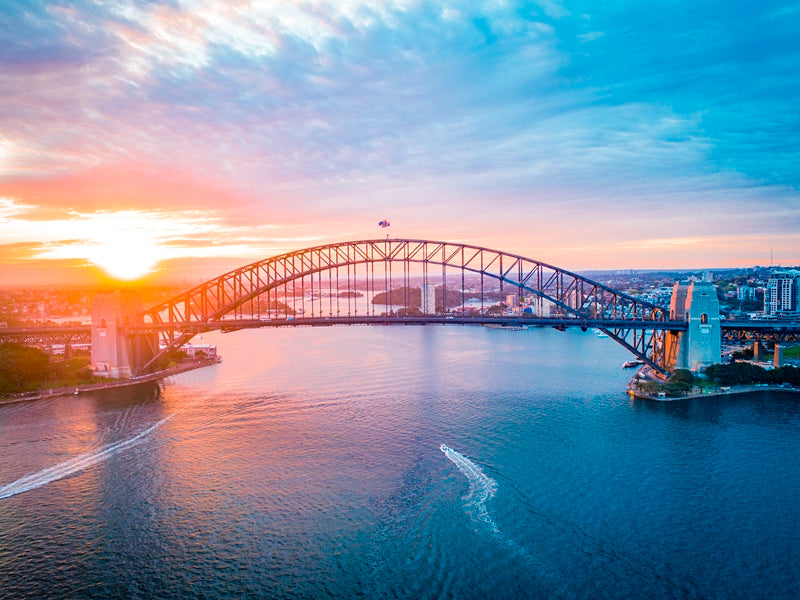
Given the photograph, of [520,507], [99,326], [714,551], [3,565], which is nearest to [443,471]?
[520,507]

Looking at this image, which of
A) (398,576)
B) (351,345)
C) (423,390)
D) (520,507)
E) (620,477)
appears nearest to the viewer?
(398,576)

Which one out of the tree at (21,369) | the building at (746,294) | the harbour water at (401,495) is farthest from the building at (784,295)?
the tree at (21,369)

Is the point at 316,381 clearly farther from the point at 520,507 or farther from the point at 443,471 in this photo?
the point at 520,507

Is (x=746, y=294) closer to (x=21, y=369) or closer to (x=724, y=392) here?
(x=724, y=392)

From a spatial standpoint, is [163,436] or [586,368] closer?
[163,436]

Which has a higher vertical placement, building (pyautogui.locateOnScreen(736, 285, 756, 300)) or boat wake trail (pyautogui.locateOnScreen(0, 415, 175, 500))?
building (pyautogui.locateOnScreen(736, 285, 756, 300))

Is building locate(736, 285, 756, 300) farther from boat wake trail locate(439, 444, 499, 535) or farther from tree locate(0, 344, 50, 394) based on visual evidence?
tree locate(0, 344, 50, 394)

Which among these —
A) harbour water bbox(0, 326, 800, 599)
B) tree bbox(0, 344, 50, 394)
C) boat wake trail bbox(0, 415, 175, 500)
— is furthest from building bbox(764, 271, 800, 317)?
tree bbox(0, 344, 50, 394)

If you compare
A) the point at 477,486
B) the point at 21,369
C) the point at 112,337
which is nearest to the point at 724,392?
the point at 477,486
